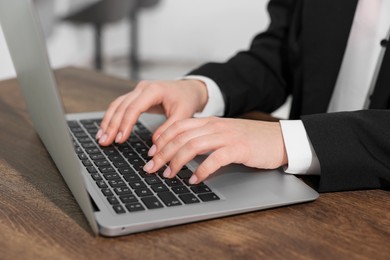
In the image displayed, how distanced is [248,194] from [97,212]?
0.22 meters

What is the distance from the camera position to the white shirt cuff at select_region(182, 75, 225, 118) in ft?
3.87

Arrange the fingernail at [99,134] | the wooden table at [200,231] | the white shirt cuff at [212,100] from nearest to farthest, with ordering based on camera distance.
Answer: the wooden table at [200,231]
the fingernail at [99,134]
the white shirt cuff at [212,100]

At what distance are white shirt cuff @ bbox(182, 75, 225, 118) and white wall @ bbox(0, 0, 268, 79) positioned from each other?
3.06 metres

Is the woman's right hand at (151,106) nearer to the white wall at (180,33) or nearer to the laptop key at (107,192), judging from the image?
the laptop key at (107,192)

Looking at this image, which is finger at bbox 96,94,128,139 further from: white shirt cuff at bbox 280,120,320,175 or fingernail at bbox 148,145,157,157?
white shirt cuff at bbox 280,120,320,175

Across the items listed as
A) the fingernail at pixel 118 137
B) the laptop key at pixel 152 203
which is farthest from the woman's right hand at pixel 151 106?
the laptop key at pixel 152 203

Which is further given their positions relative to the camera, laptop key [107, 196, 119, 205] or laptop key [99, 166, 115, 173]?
laptop key [99, 166, 115, 173]

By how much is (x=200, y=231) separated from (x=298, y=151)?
245mm

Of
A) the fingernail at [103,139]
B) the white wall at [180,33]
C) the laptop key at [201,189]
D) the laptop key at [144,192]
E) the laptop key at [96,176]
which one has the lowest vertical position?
the white wall at [180,33]

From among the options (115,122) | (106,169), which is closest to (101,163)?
(106,169)

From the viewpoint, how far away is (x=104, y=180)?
0.78m

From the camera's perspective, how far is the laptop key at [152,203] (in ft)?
2.32

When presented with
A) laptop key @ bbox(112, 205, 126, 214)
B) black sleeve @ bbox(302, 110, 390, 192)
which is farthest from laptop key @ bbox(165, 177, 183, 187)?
Result: black sleeve @ bbox(302, 110, 390, 192)

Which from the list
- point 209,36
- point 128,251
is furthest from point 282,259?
point 209,36
